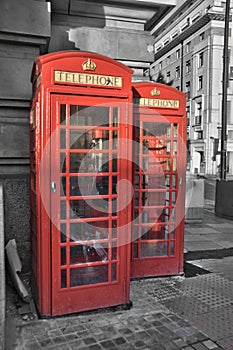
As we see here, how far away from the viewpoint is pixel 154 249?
4977 millimetres

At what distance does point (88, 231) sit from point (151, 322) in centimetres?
153

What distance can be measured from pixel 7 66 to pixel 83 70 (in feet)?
5.10

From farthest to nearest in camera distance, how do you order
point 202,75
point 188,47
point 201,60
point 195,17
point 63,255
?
point 188,47, point 195,17, point 201,60, point 202,75, point 63,255

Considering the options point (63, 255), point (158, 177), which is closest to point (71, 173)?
point (63, 255)

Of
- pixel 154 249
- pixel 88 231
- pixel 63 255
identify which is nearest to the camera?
pixel 63 255

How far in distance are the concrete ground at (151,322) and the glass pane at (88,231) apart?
34.1 inches

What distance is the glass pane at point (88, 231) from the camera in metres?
4.07

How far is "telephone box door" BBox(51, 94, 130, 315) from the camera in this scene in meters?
3.36

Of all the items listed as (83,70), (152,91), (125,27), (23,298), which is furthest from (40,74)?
(125,27)

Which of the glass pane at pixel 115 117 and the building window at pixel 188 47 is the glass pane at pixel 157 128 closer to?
the glass pane at pixel 115 117

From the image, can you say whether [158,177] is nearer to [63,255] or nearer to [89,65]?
[63,255]

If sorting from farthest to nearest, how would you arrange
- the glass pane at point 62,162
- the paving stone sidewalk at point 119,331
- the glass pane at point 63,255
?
the glass pane at point 63,255
the glass pane at point 62,162
the paving stone sidewalk at point 119,331

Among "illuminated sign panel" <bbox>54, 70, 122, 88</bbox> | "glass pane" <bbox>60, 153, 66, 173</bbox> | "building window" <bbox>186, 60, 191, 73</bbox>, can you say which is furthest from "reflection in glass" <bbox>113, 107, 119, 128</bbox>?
"building window" <bbox>186, 60, 191, 73</bbox>

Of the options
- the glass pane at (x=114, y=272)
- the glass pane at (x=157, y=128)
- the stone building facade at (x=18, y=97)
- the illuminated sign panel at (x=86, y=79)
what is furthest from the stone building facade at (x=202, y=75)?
the illuminated sign panel at (x=86, y=79)
